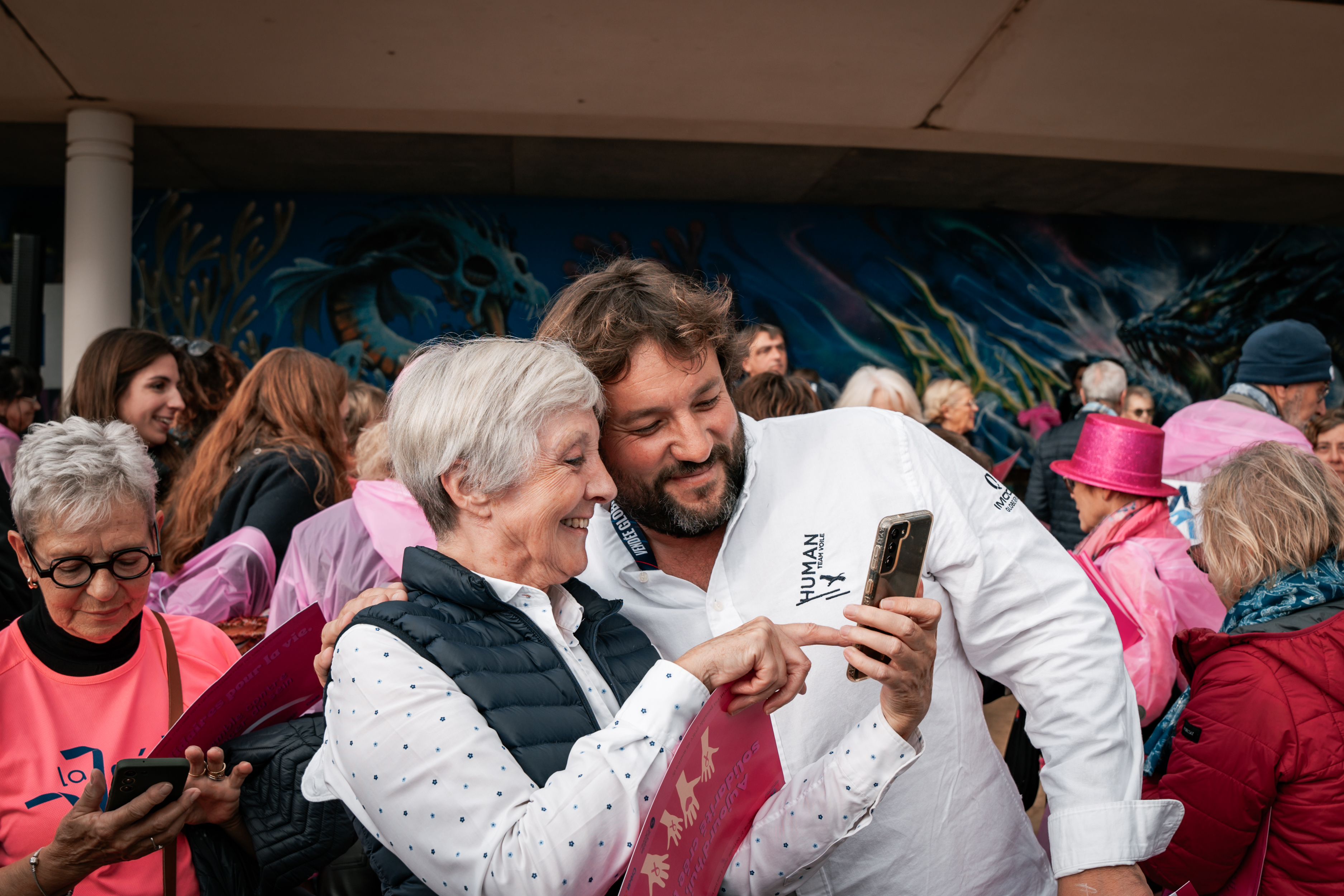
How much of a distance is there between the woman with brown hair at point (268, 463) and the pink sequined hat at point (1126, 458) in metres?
2.67

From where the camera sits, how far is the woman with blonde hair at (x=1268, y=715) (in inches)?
78.4

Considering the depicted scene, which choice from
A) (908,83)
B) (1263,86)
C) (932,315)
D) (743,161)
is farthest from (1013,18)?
(932,315)

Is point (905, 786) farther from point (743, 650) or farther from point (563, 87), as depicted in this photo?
point (563, 87)

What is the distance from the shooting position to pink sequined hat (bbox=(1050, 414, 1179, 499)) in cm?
325

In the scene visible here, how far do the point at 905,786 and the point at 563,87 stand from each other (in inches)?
233

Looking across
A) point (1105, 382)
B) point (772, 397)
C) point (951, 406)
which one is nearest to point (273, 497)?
point (772, 397)

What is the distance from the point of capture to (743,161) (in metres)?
8.39

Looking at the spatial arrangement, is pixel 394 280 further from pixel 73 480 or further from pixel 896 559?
pixel 896 559

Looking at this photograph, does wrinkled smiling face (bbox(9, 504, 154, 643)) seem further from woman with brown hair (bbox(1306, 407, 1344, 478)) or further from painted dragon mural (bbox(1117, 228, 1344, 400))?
painted dragon mural (bbox(1117, 228, 1344, 400))

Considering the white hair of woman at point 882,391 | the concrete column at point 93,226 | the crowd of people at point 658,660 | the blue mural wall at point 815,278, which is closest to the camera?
the crowd of people at point 658,660

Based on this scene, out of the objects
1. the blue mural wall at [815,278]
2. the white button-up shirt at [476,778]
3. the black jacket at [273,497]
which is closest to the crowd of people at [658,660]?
the white button-up shirt at [476,778]

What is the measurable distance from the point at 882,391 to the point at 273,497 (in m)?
2.75

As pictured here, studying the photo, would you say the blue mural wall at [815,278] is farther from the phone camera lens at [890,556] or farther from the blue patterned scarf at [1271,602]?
the phone camera lens at [890,556]

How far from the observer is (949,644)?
1.63 m
